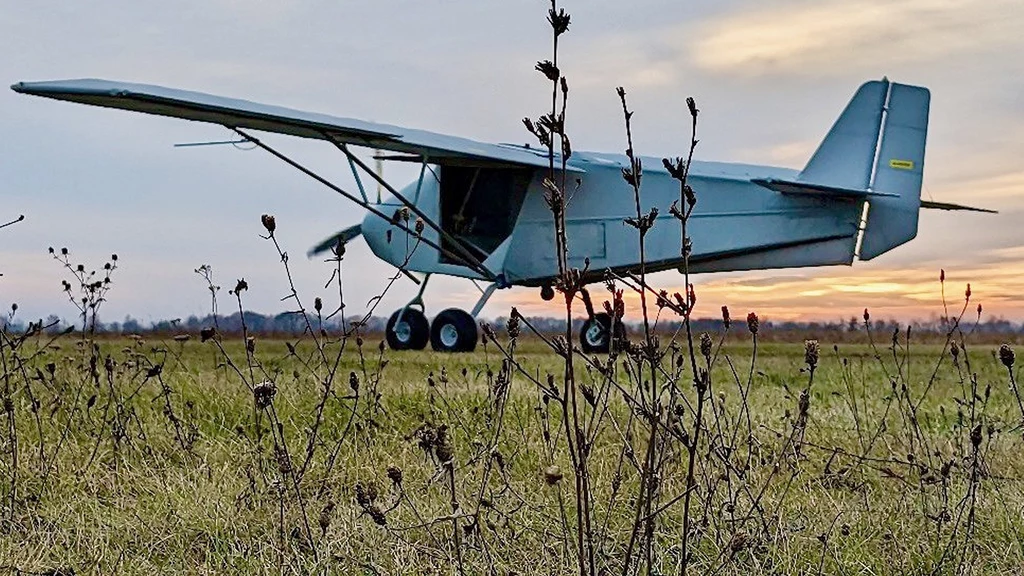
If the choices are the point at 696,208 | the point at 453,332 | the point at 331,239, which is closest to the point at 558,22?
the point at 696,208

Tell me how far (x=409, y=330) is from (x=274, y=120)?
19.3 ft

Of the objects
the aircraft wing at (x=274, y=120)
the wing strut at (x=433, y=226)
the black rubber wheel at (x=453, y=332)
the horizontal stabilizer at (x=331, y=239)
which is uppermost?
the aircraft wing at (x=274, y=120)

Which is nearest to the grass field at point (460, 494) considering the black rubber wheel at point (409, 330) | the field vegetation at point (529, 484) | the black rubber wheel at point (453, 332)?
the field vegetation at point (529, 484)

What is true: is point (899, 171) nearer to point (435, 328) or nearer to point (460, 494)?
point (435, 328)

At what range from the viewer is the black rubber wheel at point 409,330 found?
15836mm

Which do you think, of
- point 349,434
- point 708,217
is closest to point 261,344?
point 708,217

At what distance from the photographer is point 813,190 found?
13492 millimetres

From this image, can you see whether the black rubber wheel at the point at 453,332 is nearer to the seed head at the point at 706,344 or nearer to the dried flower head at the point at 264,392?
the dried flower head at the point at 264,392

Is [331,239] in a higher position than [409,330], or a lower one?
higher

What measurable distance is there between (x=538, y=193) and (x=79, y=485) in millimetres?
11803

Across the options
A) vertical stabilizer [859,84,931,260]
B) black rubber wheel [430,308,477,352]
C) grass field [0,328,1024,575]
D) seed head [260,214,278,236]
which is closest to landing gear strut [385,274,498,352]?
black rubber wheel [430,308,477,352]

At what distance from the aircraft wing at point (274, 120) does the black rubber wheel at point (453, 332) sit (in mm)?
2314

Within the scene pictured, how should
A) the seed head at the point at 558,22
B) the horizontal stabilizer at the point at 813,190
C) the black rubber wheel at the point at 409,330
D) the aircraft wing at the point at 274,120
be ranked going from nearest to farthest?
1. the seed head at the point at 558,22
2. the aircraft wing at the point at 274,120
3. the horizontal stabilizer at the point at 813,190
4. the black rubber wheel at the point at 409,330

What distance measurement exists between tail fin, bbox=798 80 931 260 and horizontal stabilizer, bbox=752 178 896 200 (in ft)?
0.92
